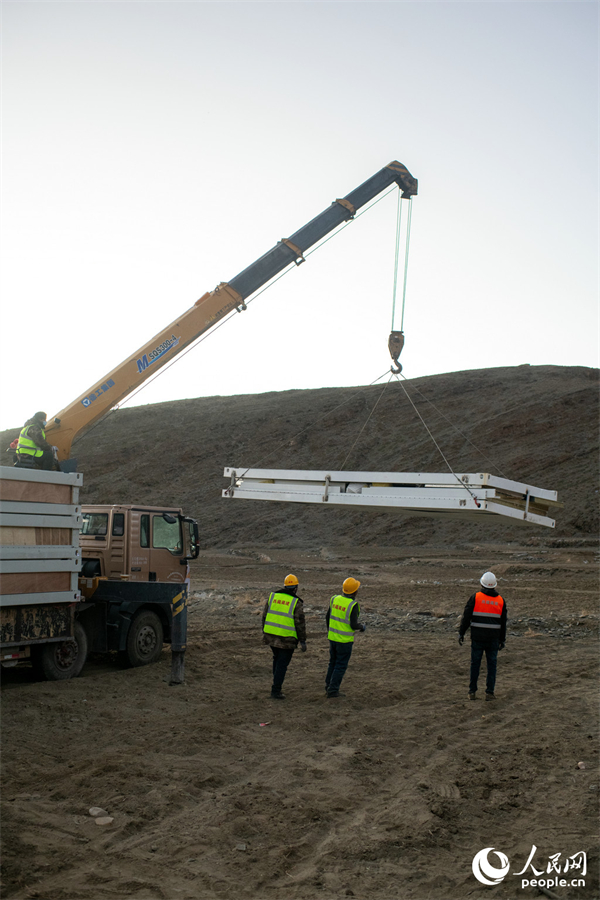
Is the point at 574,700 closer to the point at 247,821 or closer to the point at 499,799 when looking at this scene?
the point at 499,799

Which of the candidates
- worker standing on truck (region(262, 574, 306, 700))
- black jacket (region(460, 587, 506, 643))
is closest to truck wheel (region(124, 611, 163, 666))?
worker standing on truck (region(262, 574, 306, 700))

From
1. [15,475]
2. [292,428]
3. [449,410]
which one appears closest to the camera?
[15,475]

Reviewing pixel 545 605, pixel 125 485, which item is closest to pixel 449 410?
pixel 125 485

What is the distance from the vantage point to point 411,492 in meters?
11.0

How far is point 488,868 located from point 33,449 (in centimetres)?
781

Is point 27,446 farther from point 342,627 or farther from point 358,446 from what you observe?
point 358,446

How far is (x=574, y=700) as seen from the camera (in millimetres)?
10156

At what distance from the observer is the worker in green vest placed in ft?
32.7

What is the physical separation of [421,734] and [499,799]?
6.61 feet

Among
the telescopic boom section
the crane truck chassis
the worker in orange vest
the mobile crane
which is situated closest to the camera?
the crane truck chassis

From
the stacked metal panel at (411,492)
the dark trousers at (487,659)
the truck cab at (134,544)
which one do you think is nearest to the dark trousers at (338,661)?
the dark trousers at (487,659)

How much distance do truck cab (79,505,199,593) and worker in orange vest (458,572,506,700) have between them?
4837 mm

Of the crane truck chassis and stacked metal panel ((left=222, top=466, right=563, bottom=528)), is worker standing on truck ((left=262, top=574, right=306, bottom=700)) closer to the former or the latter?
the crane truck chassis

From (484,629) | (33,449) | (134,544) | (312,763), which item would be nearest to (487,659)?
(484,629)
